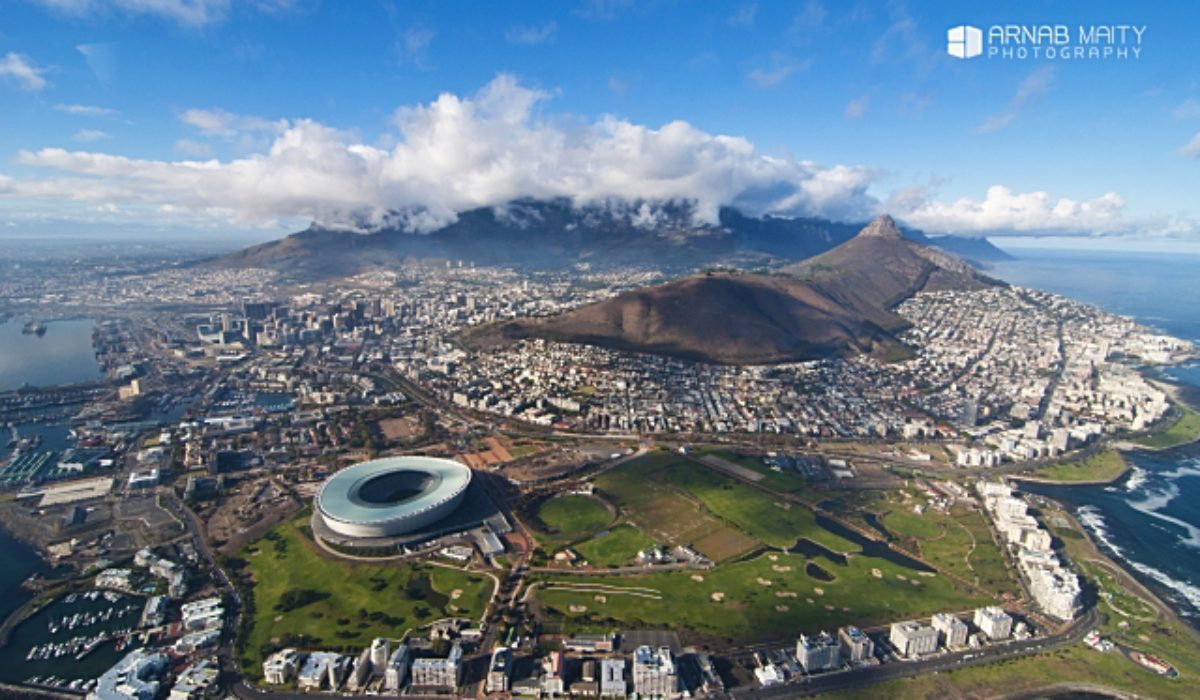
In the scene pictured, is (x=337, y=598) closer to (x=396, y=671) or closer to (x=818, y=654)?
(x=396, y=671)

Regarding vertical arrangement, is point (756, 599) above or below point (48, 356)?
below

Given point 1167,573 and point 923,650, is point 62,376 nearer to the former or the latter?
point 923,650

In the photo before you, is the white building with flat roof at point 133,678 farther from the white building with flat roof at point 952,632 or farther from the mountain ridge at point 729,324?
the mountain ridge at point 729,324

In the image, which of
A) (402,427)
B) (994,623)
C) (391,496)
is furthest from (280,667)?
(994,623)

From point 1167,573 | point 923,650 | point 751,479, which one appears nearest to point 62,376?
point 751,479

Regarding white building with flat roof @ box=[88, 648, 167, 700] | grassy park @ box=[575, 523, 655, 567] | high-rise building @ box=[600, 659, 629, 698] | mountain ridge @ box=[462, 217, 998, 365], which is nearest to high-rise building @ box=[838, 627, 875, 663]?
high-rise building @ box=[600, 659, 629, 698]

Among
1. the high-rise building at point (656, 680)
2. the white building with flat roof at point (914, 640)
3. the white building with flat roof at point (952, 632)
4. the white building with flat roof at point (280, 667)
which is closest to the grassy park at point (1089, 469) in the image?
the white building with flat roof at point (952, 632)

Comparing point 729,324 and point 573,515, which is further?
point 729,324
